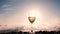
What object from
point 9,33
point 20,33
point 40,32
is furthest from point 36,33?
point 9,33

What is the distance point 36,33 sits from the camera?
232ft

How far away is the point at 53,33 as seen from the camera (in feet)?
225

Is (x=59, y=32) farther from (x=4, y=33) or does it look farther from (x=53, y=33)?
(x=4, y=33)

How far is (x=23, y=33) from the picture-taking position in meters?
71.8

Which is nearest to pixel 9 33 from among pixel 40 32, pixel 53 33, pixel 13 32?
pixel 13 32

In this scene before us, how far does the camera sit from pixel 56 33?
68312mm

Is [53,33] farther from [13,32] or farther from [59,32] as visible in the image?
[13,32]

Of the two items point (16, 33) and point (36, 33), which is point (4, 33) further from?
point (36, 33)

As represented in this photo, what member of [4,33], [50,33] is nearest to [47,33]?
[50,33]

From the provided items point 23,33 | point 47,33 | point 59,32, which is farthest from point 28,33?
point 59,32

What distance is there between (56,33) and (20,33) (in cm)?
1430

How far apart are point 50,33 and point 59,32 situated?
3822 mm

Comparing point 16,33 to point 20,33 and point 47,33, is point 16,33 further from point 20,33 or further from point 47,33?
point 47,33

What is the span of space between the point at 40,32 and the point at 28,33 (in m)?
5.33
